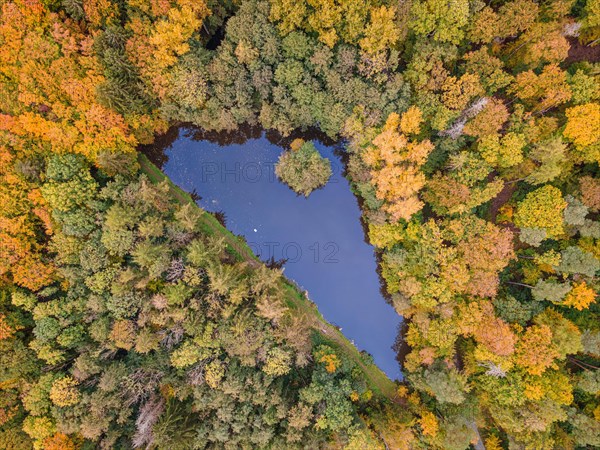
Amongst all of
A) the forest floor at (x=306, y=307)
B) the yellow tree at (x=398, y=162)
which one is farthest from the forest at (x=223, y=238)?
the forest floor at (x=306, y=307)

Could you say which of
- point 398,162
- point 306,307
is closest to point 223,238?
point 306,307

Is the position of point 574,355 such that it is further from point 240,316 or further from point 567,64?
point 240,316

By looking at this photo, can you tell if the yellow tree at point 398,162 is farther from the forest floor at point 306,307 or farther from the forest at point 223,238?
the forest floor at point 306,307

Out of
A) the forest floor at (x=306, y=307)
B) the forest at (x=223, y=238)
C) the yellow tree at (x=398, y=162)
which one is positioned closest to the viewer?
the yellow tree at (x=398, y=162)

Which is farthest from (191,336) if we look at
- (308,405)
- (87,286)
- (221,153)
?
(221,153)

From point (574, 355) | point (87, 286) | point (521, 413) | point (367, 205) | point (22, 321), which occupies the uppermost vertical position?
point (367, 205)
